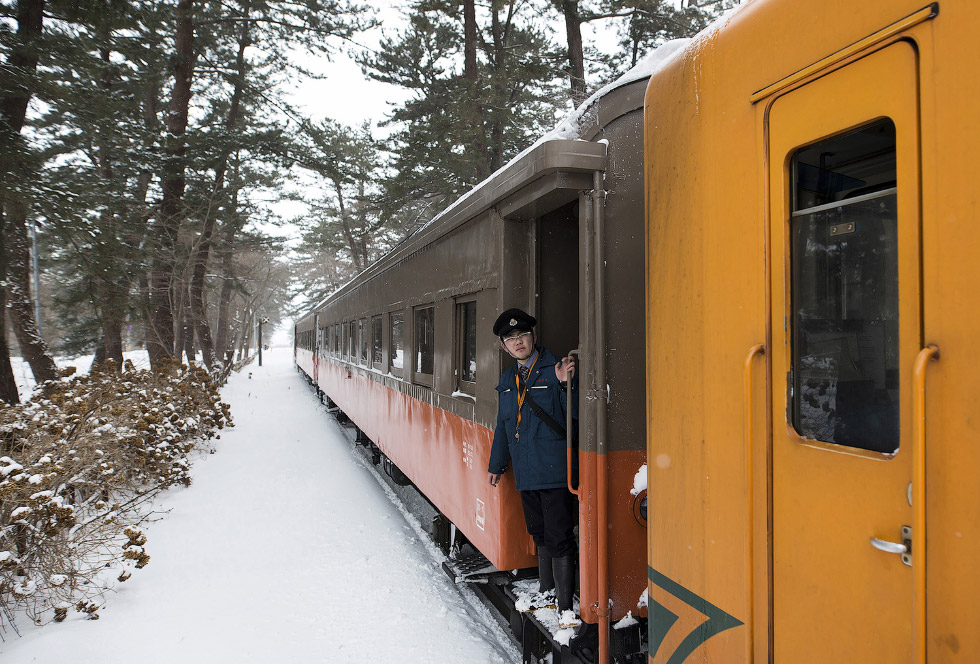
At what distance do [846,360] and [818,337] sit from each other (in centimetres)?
9

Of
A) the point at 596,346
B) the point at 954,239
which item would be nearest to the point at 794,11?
the point at 954,239

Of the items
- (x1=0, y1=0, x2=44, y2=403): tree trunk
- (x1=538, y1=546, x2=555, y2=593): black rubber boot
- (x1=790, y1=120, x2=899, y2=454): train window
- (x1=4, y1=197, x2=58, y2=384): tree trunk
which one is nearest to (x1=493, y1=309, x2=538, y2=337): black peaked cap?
(x1=538, y1=546, x2=555, y2=593): black rubber boot

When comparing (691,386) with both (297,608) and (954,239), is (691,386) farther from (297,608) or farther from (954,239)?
(297,608)

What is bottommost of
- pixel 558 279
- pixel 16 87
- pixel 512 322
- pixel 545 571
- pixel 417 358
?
pixel 545 571

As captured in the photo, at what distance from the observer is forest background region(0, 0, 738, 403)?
6.53m

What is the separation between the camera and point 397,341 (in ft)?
21.2

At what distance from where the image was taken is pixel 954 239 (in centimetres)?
123

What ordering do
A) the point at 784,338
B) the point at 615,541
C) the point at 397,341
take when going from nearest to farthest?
1. the point at 784,338
2. the point at 615,541
3. the point at 397,341

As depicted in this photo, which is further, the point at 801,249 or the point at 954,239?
the point at 801,249

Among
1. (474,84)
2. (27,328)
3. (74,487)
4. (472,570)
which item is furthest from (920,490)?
(474,84)

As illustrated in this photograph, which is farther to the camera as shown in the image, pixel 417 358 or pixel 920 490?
pixel 417 358

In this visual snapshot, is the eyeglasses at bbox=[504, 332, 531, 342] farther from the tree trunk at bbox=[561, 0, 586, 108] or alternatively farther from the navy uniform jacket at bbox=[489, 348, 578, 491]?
the tree trunk at bbox=[561, 0, 586, 108]

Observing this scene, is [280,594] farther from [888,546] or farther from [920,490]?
[920,490]

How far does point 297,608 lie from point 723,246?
3.95 metres
